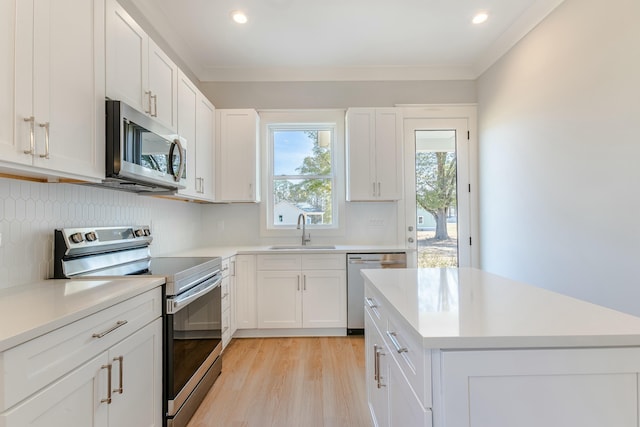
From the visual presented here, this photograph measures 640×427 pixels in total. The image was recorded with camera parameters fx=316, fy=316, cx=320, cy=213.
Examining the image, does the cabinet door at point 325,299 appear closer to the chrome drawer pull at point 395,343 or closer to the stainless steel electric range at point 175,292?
the stainless steel electric range at point 175,292

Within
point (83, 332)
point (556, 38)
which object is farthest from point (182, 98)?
point (556, 38)

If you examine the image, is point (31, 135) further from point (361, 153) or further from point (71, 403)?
point (361, 153)

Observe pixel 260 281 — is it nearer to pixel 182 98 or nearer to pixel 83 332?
pixel 182 98

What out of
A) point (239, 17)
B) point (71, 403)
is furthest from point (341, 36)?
point (71, 403)

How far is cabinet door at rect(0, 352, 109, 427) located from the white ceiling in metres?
2.62

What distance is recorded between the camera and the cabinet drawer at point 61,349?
85 cm

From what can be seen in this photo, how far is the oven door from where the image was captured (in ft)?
5.57

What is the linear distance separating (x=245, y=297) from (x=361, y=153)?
2003 millimetres

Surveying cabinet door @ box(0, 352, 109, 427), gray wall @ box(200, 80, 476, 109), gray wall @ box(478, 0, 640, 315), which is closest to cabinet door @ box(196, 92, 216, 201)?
gray wall @ box(200, 80, 476, 109)

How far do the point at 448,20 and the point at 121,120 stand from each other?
2.80 m

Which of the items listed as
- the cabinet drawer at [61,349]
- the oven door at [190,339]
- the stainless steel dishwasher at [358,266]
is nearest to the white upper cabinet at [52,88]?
the cabinet drawer at [61,349]

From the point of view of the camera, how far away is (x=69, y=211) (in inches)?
69.6

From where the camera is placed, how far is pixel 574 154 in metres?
2.29

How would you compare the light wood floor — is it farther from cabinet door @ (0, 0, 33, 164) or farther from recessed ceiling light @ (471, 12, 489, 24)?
recessed ceiling light @ (471, 12, 489, 24)
